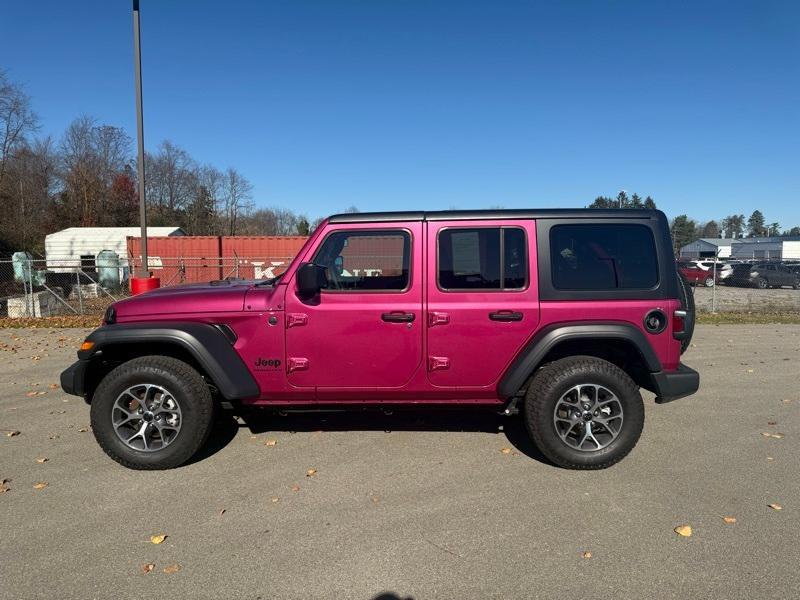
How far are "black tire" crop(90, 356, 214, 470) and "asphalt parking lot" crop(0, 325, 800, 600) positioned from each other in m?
0.15

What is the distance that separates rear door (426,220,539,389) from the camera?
3.74 metres

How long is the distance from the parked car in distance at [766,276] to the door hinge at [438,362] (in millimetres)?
27736

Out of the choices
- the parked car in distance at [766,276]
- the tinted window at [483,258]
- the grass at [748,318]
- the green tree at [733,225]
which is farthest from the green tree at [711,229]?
the tinted window at [483,258]

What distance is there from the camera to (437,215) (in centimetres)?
385

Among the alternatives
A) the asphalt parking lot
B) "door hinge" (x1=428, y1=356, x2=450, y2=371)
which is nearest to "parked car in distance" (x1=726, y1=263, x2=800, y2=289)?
the asphalt parking lot

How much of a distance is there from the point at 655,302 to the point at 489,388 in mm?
1395

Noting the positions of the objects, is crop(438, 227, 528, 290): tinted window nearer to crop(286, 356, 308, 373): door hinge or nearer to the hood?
crop(286, 356, 308, 373): door hinge

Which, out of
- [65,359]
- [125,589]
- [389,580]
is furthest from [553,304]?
[65,359]

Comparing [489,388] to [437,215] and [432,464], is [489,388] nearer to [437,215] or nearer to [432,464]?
[432,464]

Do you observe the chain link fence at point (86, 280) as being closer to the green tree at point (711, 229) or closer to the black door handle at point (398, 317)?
the black door handle at point (398, 317)

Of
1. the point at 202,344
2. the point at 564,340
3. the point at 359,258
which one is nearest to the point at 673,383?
the point at 564,340

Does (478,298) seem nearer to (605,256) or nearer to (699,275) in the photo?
(605,256)

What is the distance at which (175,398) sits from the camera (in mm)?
3723

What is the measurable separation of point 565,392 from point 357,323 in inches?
63.5
